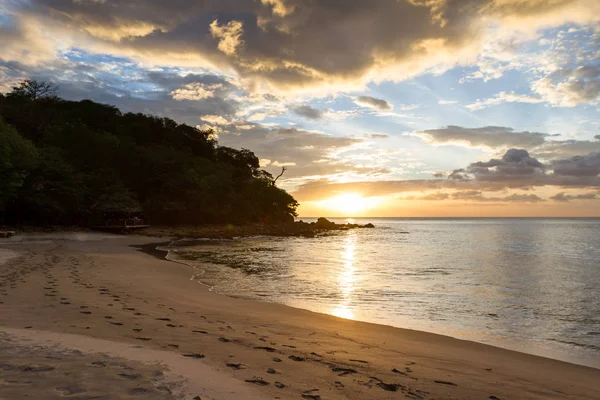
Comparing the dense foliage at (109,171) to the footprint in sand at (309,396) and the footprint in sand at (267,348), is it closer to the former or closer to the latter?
the footprint in sand at (267,348)

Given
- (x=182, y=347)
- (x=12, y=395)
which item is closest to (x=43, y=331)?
(x=182, y=347)

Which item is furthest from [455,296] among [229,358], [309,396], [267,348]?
[309,396]

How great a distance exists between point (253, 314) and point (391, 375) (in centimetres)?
517

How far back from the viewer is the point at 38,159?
1704 inches

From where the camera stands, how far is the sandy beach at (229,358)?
14.0 ft

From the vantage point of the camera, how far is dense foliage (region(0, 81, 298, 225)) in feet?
140

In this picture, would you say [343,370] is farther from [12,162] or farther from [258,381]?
[12,162]

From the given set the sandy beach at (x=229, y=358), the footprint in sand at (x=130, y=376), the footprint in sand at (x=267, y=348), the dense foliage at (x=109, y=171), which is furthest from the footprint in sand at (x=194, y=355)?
the dense foliage at (x=109, y=171)

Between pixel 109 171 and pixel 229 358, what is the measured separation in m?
60.9

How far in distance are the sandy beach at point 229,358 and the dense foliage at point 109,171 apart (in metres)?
37.6

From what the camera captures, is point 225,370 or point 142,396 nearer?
point 142,396

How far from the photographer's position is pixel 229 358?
5.64 meters

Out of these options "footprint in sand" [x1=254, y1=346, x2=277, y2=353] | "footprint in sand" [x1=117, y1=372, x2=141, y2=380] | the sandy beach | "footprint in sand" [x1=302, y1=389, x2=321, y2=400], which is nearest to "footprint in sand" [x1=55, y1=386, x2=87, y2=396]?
the sandy beach

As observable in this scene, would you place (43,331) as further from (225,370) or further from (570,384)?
(570,384)
